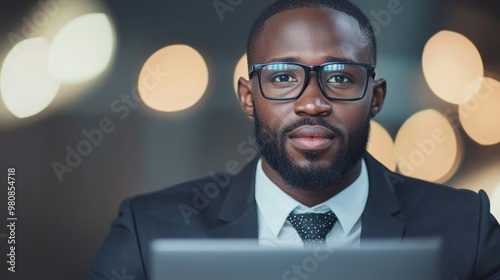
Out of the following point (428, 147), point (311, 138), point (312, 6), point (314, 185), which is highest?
point (312, 6)

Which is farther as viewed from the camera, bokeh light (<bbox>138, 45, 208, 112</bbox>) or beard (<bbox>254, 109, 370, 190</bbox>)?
bokeh light (<bbox>138, 45, 208, 112</bbox>)

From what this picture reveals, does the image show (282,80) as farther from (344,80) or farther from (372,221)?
(372,221)

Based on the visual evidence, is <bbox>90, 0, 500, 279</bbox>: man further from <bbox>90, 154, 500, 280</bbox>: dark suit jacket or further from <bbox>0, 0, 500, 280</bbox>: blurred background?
<bbox>0, 0, 500, 280</bbox>: blurred background

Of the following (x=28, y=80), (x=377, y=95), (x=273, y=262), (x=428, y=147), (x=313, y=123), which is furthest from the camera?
(x=428, y=147)

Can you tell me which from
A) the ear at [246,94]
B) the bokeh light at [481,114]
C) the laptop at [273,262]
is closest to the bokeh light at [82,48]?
the ear at [246,94]

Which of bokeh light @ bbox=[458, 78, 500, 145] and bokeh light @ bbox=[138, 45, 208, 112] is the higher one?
bokeh light @ bbox=[138, 45, 208, 112]

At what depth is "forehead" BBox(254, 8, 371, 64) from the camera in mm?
1507

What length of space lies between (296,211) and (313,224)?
50 millimetres

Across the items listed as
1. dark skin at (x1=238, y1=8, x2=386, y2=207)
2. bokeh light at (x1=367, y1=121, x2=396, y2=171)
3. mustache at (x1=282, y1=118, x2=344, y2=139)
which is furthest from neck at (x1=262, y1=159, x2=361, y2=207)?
bokeh light at (x1=367, y1=121, x2=396, y2=171)

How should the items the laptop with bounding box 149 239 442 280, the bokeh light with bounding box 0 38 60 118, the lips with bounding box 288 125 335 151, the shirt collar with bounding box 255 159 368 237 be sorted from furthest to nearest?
the bokeh light with bounding box 0 38 60 118 < the shirt collar with bounding box 255 159 368 237 < the lips with bounding box 288 125 335 151 < the laptop with bounding box 149 239 442 280

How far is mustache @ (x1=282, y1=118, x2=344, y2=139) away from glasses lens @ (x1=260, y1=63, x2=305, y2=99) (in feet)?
0.19

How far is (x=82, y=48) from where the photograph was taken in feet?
7.16

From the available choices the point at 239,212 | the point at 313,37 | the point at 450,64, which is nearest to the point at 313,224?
the point at 239,212

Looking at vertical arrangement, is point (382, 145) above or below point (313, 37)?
below
